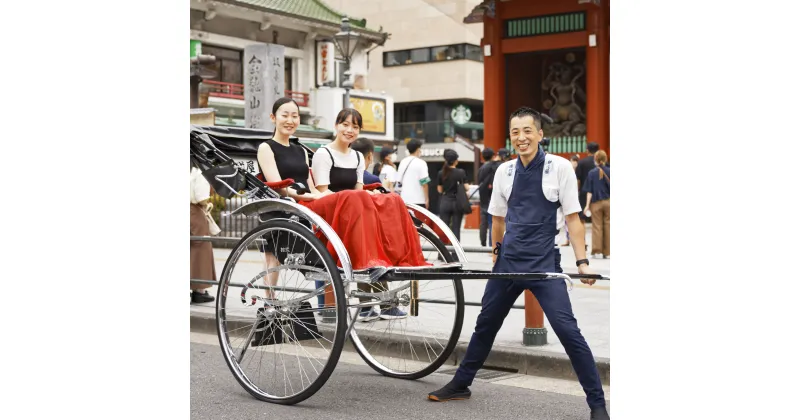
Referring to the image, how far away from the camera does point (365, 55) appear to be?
34.5 metres

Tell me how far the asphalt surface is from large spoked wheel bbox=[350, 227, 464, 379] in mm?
135

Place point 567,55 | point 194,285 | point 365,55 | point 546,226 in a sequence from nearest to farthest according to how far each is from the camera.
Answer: point 546,226, point 194,285, point 567,55, point 365,55

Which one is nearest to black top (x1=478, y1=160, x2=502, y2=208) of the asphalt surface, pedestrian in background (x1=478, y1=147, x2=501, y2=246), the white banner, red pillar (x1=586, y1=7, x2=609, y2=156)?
pedestrian in background (x1=478, y1=147, x2=501, y2=246)

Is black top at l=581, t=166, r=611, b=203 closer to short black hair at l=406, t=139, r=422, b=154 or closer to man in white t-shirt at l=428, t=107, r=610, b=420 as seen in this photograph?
short black hair at l=406, t=139, r=422, b=154

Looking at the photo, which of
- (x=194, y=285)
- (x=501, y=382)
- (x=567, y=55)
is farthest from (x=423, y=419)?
(x=567, y=55)

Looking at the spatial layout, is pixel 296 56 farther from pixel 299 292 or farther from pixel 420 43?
pixel 299 292

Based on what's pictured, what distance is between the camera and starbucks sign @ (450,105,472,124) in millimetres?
40719

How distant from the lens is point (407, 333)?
19.8ft

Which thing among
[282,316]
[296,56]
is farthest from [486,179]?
[296,56]

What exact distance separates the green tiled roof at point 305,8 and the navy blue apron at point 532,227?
80.6ft

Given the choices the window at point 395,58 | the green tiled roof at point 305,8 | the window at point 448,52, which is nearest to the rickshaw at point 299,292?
the green tiled roof at point 305,8
